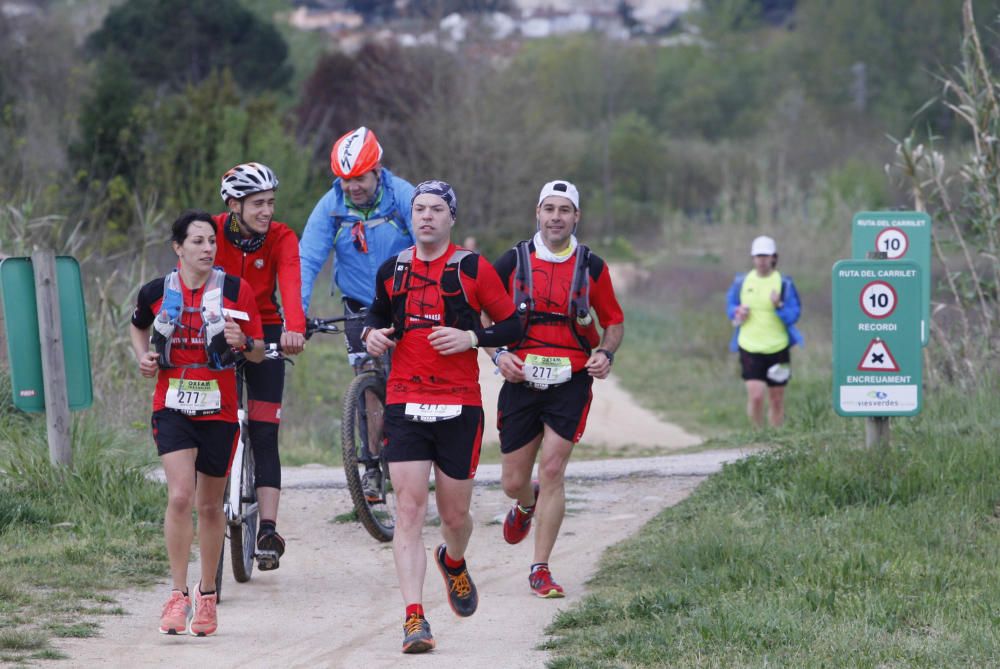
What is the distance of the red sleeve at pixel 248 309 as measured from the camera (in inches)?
257

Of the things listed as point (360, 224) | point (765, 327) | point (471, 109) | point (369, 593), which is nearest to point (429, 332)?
point (369, 593)

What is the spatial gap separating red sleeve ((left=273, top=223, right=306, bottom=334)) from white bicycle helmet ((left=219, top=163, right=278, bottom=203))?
0.23 metres

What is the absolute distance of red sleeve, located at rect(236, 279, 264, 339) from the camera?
21.4 ft

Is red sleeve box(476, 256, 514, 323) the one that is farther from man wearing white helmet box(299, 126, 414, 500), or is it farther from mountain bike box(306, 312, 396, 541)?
mountain bike box(306, 312, 396, 541)

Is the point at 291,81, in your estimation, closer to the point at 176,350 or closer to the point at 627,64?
the point at 627,64

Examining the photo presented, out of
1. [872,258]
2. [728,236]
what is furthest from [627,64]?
[872,258]

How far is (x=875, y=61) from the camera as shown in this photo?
70188mm

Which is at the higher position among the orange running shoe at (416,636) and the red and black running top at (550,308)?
the red and black running top at (550,308)

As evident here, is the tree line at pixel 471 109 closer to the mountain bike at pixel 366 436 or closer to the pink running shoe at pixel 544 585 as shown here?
the mountain bike at pixel 366 436

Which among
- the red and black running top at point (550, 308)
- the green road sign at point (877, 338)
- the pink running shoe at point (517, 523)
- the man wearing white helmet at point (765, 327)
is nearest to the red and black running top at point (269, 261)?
the red and black running top at point (550, 308)

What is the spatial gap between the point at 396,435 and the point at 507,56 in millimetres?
39374

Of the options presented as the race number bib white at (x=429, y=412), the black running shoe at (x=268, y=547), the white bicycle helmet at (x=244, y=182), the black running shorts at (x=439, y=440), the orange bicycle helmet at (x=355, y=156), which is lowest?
the black running shoe at (x=268, y=547)

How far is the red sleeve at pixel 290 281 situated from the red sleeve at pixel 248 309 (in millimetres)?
473

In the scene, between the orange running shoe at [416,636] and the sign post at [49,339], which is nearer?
the orange running shoe at [416,636]
